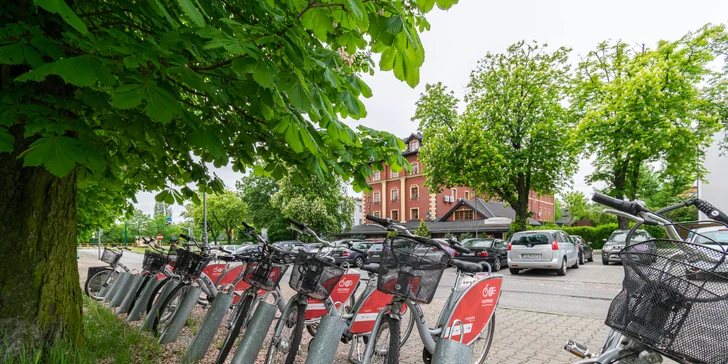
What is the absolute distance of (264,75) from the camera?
1.92m

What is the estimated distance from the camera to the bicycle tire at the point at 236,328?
3672mm

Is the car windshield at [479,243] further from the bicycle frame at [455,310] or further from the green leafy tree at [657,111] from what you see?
the bicycle frame at [455,310]

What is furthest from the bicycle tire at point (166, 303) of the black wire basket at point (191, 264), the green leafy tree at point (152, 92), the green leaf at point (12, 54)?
the green leaf at point (12, 54)

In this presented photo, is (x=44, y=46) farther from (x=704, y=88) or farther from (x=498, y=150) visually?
(x=704, y=88)

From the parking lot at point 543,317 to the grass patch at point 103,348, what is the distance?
79.3 inches

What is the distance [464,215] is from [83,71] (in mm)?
44038

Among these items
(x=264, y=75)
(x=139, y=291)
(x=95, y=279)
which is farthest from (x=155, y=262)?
(x=264, y=75)

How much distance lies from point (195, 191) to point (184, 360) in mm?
1924

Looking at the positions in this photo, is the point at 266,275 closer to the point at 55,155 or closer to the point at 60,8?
the point at 55,155

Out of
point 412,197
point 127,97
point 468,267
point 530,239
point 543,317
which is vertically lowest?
point 543,317

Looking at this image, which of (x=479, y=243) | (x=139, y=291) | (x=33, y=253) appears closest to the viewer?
(x=33, y=253)

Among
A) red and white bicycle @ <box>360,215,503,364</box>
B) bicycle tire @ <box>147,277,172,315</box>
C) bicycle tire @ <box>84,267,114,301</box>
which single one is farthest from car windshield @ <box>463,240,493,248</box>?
red and white bicycle @ <box>360,215,503,364</box>

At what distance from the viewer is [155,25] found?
8.27 ft

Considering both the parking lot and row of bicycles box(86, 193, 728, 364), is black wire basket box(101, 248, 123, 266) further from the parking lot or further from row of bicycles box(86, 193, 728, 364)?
the parking lot
